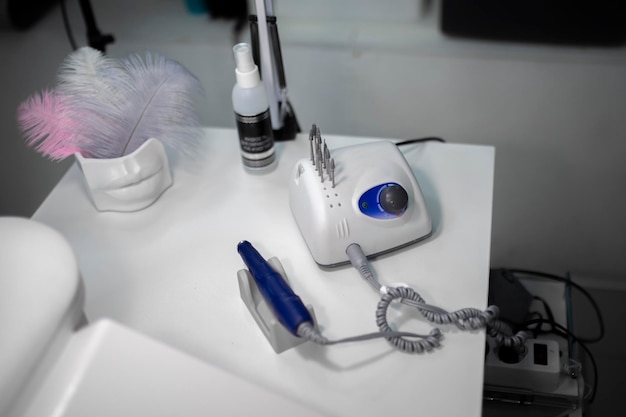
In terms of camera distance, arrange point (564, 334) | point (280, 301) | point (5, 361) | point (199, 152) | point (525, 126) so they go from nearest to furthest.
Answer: point (5, 361) → point (280, 301) → point (199, 152) → point (564, 334) → point (525, 126)

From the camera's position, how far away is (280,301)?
667mm

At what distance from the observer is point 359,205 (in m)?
0.74

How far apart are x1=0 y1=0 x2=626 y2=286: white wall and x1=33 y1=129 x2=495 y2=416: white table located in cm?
26

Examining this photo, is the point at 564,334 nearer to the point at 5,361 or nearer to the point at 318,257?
the point at 318,257

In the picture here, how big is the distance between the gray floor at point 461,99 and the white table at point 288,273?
0.86ft

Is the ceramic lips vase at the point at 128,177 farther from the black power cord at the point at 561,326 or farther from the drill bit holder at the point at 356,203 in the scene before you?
the black power cord at the point at 561,326

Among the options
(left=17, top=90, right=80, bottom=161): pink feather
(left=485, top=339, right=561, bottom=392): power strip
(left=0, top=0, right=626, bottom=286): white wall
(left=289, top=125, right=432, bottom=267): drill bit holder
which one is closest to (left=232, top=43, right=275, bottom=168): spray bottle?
(left=289, top=125, right=432, bottom=267): drill bit holder

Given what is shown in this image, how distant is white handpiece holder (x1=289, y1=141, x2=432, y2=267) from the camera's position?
739mm

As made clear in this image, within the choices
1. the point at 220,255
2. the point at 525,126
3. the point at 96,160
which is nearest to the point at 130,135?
the point at 96,160

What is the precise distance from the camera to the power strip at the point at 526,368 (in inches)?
37.4

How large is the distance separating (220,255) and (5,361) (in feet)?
1.08

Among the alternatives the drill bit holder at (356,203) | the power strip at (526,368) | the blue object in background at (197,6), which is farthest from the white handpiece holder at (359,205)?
the blue object in background at (197,6)

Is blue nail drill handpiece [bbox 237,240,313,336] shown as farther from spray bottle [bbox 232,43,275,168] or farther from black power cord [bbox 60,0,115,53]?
black power cord [bbox 60,0,115,53]

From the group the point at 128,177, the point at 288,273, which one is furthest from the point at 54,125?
the point at 288,273
